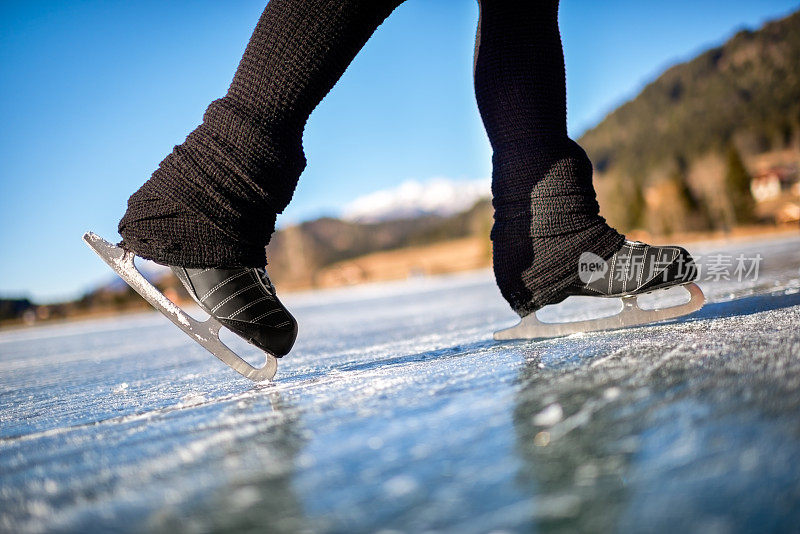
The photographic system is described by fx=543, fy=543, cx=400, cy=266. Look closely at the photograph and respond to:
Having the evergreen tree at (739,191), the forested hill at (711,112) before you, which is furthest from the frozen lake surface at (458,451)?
the forested hill at (711,112)

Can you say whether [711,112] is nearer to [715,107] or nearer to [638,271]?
[715,107]

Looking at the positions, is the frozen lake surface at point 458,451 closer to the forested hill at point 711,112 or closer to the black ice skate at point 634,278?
the black ice skate at point 634,278

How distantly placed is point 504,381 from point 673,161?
5954 cm

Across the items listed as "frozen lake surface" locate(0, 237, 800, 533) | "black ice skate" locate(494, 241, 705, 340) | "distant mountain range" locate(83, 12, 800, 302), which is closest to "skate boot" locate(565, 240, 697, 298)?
"black ice skate" locate(494, 241, 705, 340)

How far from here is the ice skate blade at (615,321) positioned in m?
0.88

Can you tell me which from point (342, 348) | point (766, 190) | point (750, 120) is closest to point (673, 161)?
point (750, 120)

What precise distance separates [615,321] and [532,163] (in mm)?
294

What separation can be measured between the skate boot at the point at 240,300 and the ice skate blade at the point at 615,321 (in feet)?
1.29

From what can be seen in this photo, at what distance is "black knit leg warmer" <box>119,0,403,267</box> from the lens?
0.68 metres

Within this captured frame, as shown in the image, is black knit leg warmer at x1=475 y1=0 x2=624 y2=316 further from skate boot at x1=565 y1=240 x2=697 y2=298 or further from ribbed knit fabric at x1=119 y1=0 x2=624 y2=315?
ribbed knit fabric at x1=119 y1=0 x2=624 y2=315

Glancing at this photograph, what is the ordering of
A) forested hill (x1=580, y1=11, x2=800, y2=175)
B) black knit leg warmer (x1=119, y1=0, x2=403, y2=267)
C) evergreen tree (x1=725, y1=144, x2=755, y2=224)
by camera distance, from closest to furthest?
black knit leg warmer (x1=119, y1=0, x2=403, y2=267) < evergreen tree (x1=725, y1=144, x2=755, y2=224) < forested hill (x1=580, y1=11, x2=800, y2=175)

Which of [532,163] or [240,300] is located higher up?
[532,163]

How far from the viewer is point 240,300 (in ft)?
2.38

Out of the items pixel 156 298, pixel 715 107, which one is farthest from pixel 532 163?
pixel 715 107
